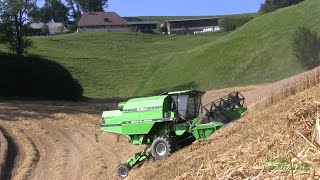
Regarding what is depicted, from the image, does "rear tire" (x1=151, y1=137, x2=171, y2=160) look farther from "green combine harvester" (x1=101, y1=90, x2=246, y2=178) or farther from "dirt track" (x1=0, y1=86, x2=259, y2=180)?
"dirt track" (x1=0, y1=86, x2=259, y2=180)

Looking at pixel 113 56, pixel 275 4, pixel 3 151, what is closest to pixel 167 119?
pixel 3 151

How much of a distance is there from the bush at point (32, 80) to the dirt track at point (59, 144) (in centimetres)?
729

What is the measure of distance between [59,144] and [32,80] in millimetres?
19309

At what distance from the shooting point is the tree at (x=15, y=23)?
53938 mm

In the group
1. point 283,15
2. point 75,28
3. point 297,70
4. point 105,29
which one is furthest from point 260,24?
point 75,28

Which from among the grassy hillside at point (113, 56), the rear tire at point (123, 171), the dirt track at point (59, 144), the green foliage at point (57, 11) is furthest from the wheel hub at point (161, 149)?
the green foliage at point (57, 11)

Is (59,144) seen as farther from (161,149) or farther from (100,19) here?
(100,19)

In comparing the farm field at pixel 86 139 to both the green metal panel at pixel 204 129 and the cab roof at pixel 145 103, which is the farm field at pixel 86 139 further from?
the cab roof at pixel 145 103

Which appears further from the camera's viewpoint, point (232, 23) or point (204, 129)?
point (232, 23)

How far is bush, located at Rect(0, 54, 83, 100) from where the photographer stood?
4356cm

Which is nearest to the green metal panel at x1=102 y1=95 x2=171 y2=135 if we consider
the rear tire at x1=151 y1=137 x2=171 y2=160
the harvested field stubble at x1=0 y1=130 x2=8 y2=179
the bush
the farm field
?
the rear tire at x1=151 y1=137 x2=171 y2=160

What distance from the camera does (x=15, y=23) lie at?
55281 mm

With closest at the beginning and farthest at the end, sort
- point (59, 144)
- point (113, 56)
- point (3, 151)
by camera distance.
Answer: point (3, 151) < point (59, 144) < point (113, 56)

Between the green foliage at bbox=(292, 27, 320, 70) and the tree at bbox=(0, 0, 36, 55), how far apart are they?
2719 cm
